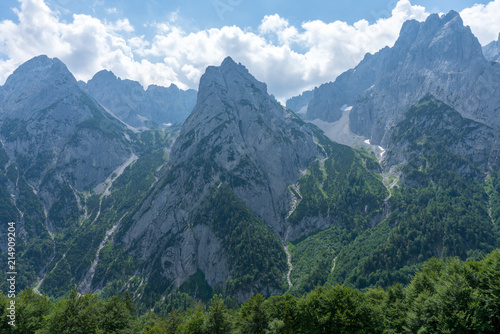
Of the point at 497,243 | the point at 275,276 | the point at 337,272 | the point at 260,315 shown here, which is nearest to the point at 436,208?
the point at 497,243

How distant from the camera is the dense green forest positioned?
37.8m

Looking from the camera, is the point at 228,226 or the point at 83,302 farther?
the point at 228,226

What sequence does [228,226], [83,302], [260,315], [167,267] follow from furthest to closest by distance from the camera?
[228,226] → [167,267] → [260,315] → [83,302]

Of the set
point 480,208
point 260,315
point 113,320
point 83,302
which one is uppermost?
point 83,302

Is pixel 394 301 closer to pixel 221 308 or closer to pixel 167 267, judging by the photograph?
pixel 221 308

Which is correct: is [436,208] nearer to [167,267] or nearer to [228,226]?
[228,226]

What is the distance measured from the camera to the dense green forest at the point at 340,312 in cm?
3775

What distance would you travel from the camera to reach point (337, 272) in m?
158

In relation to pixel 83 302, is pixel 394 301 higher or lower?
lower

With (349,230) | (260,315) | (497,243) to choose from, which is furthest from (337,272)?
(260,315)

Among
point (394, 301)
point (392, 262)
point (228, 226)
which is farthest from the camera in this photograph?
point (228, 226)

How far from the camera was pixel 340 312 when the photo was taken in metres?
46.2

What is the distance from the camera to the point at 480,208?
18400cm

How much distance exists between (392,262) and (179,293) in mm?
133759
